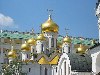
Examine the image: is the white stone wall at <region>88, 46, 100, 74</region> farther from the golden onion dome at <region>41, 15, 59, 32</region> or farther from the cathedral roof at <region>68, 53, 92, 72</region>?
the golden onion dome at <region>41, 15, 59, 32</region>

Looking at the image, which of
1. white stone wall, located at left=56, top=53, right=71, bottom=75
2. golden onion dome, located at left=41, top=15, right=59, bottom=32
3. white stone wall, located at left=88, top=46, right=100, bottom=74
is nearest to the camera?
white stone wall, located at left=88, top=46, right=100, bottom=74

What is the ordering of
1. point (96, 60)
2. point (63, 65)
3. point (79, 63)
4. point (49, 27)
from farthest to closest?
point (49, 27)
point (63, 65)
point (79, 63)
point (96, 60)

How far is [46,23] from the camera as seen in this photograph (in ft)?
150

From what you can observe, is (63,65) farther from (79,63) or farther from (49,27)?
(49,27)

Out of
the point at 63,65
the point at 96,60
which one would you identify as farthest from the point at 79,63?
the point at 96,60

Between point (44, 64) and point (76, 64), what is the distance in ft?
43.4

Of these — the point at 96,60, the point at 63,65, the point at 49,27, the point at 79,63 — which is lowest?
the point at 63,65

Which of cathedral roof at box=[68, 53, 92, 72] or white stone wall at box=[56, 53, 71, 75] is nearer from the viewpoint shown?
cathedral roof at box=[68, 53, 92, 72]

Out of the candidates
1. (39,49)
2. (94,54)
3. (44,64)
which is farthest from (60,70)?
(39,49)

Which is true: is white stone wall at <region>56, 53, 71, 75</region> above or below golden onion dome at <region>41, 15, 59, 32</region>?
below

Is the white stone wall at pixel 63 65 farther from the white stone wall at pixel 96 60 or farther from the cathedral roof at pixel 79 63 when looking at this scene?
the white stone wall at pixel 96 60

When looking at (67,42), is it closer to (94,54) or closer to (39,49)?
(39,49)

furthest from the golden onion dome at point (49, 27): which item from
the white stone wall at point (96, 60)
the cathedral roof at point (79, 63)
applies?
the white stone wall at point (96, 60)

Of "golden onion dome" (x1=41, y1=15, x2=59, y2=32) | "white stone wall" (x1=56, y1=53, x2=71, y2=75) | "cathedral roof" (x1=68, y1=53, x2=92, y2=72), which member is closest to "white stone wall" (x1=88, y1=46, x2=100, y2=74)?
"cathedral roof" (x1=68, y1=53, x2=92, y2=72)
